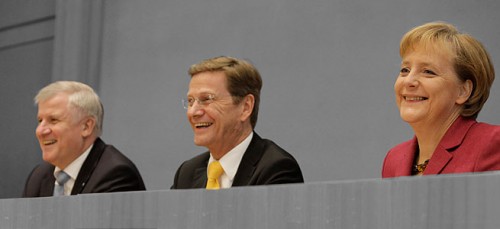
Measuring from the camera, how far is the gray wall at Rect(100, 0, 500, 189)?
168 inches

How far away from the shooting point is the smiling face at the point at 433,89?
2592mm

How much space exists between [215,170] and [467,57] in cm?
111

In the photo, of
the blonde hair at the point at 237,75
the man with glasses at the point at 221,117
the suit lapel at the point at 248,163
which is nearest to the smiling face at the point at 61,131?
the man with glasses at the point at 221,117

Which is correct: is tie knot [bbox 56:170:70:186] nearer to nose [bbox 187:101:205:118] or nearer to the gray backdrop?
nose [bbox 187:101:205:118]

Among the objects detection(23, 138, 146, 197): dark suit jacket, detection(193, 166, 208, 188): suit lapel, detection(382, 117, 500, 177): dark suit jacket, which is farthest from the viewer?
detection(23, 138, 146, 197): dark suit jacket

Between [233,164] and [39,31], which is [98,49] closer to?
[39,31]

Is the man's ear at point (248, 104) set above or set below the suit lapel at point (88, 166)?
above

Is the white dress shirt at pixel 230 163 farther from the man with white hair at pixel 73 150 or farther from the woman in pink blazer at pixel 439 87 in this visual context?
the woman in pink blazer at pixel 439 87

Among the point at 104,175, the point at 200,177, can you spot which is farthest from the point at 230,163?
the point at 104,175

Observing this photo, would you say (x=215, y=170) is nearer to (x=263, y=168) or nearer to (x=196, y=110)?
(x=263, y=168)

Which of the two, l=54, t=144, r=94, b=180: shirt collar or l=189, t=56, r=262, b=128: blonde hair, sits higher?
l=189, t=56, r=262, b=128: blonde hair

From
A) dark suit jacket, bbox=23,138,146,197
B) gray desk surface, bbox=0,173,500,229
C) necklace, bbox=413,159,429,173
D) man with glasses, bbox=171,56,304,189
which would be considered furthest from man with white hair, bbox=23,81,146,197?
gray desk surface, bbox=0,173,500,229

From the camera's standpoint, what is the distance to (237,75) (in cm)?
353

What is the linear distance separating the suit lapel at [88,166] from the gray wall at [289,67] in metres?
1.19
